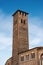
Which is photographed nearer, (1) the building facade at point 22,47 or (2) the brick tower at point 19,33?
(1) the building facade at point 22,47

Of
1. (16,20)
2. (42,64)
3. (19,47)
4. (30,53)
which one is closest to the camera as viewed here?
(42,64)

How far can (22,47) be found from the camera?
130 feet

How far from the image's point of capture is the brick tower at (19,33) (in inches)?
1548

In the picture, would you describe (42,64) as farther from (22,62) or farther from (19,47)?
(19,47)

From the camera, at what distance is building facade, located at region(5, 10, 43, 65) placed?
3338 centimetres

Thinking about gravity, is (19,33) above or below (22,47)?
above

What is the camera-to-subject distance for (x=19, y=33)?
4028 cm

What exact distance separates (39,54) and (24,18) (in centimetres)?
1269

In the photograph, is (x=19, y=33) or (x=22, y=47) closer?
(x=22, y=47)

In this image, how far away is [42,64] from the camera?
32.4 metres

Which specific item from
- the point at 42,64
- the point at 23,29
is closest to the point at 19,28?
the point at 23,29

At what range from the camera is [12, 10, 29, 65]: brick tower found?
39.3 m

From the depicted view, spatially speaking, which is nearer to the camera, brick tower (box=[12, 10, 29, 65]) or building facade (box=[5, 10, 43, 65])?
building facade (box=[5, 10, 43, 65])

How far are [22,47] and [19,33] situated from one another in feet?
11.2
